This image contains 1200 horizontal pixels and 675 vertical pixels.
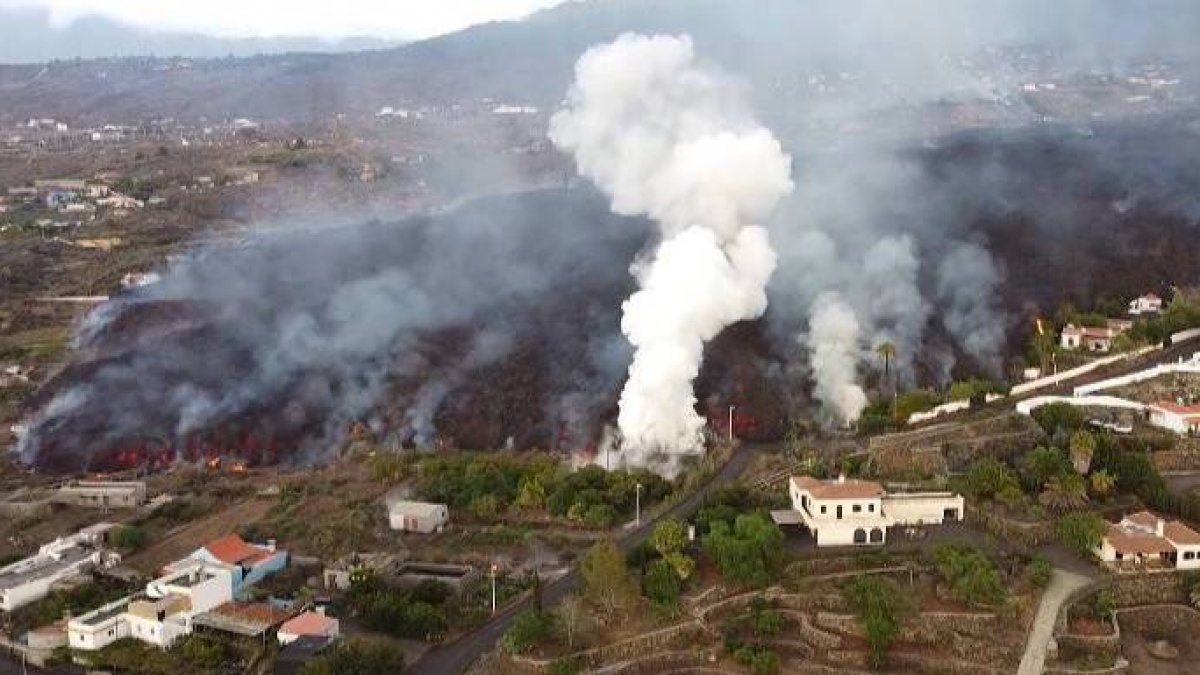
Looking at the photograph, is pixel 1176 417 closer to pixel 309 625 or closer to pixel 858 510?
pixel 858 510

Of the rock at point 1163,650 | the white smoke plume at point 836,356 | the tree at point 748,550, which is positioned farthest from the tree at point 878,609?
the white smoke plume at point 836,356

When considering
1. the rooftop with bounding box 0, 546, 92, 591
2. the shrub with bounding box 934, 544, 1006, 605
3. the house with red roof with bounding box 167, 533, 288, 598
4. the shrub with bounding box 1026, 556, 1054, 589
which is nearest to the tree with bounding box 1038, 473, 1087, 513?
the shrub with bounding box 1026, 556, 1054, 589

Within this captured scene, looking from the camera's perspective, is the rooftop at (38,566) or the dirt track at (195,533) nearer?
the rooftop at (38,566)

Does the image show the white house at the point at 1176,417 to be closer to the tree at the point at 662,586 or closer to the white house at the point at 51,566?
the tree at the point at 662,586

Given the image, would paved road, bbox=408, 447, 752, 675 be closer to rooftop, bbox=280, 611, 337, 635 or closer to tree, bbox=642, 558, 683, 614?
tree, bbox=642, 558, 683, 614

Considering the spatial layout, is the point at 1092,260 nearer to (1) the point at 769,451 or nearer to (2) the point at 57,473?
(1) the point at 769,451

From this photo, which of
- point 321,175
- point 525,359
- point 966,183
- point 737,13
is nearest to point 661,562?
point 525,359
